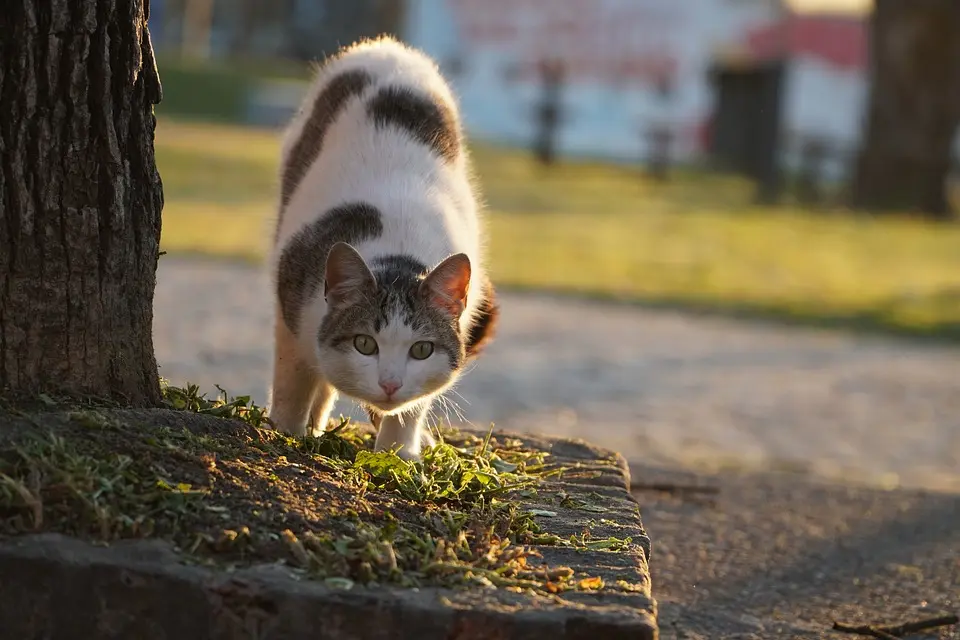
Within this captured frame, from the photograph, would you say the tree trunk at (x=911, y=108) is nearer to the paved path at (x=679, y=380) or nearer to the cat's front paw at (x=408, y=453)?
the paved path at (x=679, y=380)

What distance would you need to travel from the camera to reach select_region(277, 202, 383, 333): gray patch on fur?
3.61 meters

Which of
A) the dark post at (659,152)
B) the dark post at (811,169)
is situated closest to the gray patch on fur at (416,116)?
the dark post at (811,169)

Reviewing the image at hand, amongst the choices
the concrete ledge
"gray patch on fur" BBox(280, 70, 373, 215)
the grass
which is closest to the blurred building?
"gray patch on fur" BBox(280, 70, 373, 215)

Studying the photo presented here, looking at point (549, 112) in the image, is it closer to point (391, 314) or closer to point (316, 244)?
point (316, 244)

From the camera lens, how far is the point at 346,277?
3.31 meters

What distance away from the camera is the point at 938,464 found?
6105 millimetres

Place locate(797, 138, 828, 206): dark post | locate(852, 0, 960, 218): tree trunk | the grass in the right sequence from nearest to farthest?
1. the grass
2. locate(852, 0, 960, 218): tree trunk
3. locate(797, 138, 828, 206): dark post

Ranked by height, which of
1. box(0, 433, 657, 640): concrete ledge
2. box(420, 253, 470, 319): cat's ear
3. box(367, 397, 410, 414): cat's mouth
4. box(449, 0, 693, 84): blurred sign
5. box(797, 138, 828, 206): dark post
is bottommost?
box(0, 433, 657, 640): concrete ledge

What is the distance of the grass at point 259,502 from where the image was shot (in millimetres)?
2340

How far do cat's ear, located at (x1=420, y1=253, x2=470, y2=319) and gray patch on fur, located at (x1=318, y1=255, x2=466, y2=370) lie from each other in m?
0.02

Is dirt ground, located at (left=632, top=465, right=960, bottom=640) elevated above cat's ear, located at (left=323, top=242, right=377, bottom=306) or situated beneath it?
situated beneath

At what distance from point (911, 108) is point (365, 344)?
1665 centimetres

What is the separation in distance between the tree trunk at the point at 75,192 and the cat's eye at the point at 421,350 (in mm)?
749

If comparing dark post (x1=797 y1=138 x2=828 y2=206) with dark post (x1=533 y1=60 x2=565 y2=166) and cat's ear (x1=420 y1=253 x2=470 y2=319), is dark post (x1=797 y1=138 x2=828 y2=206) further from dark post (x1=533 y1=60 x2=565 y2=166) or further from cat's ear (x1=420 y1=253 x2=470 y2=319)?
cat's ear (x1=420 y1=253 x2=470 y2=319)
